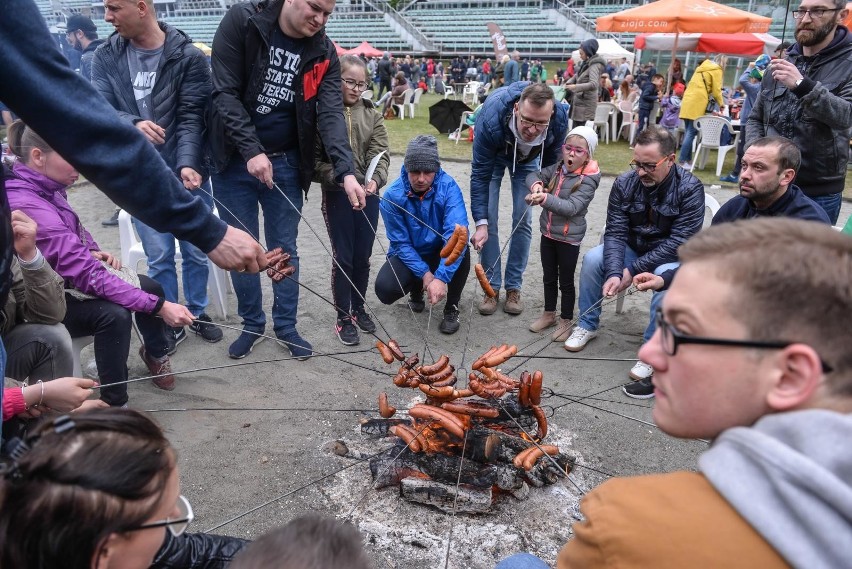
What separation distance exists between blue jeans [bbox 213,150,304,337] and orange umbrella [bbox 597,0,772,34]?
9445mm

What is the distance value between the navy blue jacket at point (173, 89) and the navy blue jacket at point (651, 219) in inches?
119

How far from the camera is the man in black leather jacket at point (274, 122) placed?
3.60 m

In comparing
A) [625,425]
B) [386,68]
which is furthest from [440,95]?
[625,425]

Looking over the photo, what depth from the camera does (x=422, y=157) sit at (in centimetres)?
417

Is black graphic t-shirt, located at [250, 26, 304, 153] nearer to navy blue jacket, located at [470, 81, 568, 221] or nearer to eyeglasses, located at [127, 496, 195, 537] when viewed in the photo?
navy blue jacket, located at [470, 81, 568, 221]

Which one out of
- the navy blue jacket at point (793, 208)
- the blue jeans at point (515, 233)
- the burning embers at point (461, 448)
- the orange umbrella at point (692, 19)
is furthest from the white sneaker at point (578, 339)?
the orange umbrella at point (692, 19)

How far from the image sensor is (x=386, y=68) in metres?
19.6

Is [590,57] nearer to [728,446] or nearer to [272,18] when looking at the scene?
[272,18]

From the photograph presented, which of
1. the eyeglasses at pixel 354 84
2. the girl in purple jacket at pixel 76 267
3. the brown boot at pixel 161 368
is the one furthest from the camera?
the eyeglasses at pixel 354 84

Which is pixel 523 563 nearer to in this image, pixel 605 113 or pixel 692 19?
pixel 692 19

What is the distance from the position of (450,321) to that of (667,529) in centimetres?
375

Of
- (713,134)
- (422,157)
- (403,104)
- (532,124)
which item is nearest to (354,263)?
(422,157)

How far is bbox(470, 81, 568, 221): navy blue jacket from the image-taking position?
457cm

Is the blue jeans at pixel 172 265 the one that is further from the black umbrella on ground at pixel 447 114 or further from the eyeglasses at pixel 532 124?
the black umbrella on ground at pixel 447 114
